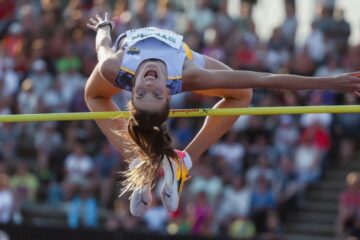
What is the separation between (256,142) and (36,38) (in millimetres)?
4069

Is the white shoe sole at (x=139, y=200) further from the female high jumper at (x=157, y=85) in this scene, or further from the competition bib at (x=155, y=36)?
the competition bib at (x=155, y=36)

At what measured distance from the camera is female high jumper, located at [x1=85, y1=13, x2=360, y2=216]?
353 inches

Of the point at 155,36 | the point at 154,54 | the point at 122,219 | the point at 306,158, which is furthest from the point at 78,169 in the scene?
the point at 154,54

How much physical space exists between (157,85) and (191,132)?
7.12 meters

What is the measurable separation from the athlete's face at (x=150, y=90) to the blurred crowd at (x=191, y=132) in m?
5.55

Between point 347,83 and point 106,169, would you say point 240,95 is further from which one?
point 106,169

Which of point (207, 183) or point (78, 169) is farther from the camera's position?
point (78, 169)

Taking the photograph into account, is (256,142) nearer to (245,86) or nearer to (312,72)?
(312,72)

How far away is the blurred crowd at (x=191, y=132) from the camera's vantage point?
1510 centimetres

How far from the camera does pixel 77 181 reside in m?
15.9

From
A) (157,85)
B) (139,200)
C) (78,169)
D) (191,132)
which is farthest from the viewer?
(78,169)

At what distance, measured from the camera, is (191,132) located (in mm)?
15992

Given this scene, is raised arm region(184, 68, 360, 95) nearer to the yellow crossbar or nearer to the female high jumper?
the female high jumper

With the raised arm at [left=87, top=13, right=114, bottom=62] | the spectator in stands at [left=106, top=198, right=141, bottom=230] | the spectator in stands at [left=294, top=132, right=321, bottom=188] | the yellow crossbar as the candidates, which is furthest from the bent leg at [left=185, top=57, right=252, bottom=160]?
the spectator in stands at [left=294, top=132, right=321, bottom=188]
